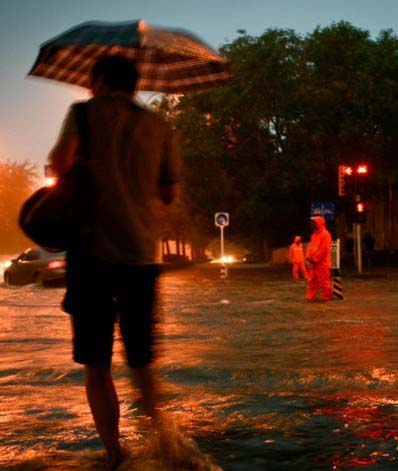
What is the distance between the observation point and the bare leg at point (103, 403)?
457 centimetres

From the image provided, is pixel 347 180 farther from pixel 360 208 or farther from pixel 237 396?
pixel 237 396

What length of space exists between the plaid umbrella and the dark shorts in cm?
97

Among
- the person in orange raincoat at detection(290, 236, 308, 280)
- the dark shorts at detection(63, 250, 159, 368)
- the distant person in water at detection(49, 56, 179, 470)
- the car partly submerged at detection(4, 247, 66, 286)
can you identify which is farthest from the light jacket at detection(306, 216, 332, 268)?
the dark shorts at detection(63, 250, 159, 368)

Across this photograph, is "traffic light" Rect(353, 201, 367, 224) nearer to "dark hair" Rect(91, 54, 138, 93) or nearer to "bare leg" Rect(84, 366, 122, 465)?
"dark hair" Rect(91, 54, 138, 93)

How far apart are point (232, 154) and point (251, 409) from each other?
4343cm

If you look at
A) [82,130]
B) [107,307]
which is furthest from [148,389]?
[82,130]

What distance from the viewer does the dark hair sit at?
15.3ft

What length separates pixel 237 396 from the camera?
7.01 m

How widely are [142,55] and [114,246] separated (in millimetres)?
3093

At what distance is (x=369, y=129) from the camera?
4719 cm

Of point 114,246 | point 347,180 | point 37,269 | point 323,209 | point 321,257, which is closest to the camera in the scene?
point 114,246

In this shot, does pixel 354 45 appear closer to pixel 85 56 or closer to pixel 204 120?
pixel 204 120

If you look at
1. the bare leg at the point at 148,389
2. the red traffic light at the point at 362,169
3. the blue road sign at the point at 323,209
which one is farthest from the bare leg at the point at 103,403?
the blue road sign at the point at 323,209

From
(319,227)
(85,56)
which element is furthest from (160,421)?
(319,227)
